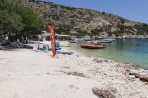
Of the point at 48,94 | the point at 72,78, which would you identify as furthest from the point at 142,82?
the point at 48,94

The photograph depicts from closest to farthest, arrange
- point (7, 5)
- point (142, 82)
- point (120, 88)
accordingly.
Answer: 1. point (120, 88)
2. point (142, 82)
3. point (7, 5)

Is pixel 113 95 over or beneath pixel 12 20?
beneath

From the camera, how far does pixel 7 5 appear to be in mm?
52062

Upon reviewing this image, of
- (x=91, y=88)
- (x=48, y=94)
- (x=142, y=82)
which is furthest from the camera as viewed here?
(x=142, y=82)

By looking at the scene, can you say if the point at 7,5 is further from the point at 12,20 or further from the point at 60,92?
the point at 60,92

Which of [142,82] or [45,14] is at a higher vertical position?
[45,14]

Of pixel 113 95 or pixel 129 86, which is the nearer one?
pixel 113 95

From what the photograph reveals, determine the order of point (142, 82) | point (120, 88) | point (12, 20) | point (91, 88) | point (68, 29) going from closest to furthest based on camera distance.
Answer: point (91, 88), point (120, 88), point (142, 82), point (12, 20), point (68, 29)

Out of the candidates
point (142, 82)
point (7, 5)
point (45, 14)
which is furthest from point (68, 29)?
point (142, 82)

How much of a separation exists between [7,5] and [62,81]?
35.0m

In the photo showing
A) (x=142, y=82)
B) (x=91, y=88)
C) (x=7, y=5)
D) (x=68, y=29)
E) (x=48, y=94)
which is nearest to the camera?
(x=48, y=94)

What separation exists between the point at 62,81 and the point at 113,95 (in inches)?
140

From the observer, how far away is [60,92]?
57.1 feet

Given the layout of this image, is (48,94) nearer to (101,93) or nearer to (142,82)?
(101,93)
